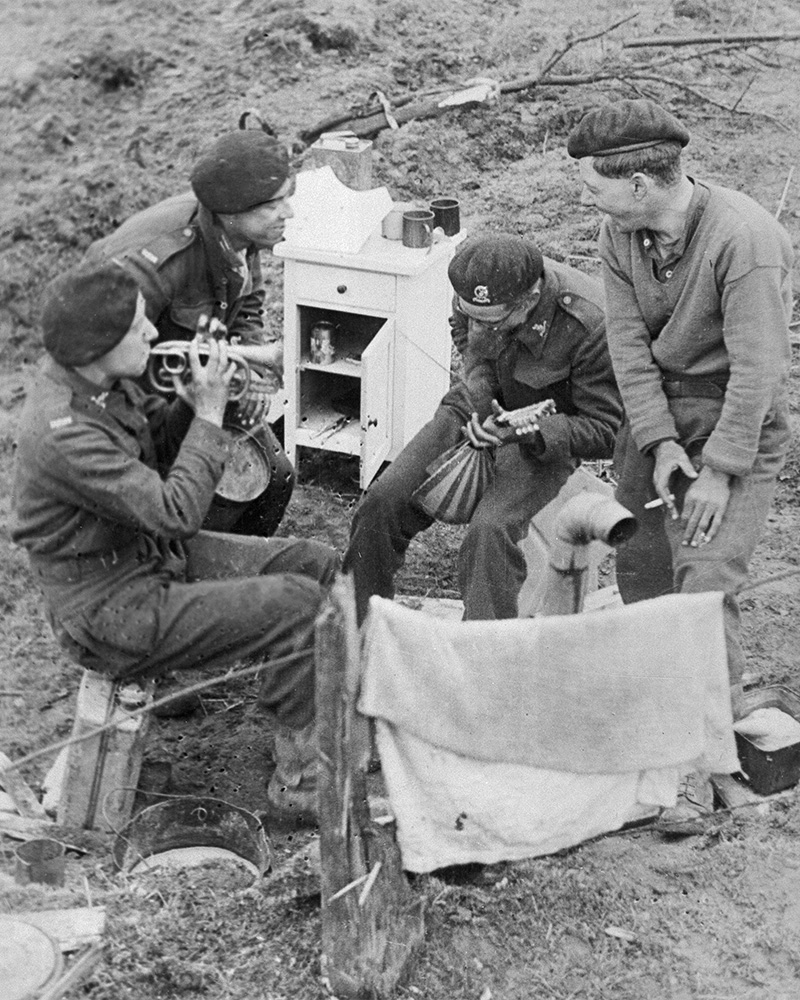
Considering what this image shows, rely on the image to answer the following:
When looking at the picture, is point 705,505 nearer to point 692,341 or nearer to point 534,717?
point 692,341

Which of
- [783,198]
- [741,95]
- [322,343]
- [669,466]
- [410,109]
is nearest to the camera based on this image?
[669,466]

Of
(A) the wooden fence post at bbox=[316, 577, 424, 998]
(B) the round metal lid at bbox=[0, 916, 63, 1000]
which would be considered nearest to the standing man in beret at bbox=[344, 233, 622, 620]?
(A) the wooden fence post at bbox=[316, 577, 424, 998]

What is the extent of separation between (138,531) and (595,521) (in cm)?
150

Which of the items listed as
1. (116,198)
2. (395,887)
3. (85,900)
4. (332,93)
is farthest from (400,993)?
(332,93)

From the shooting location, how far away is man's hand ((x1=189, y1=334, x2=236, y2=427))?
4.42m

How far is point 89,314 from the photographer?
403 cm

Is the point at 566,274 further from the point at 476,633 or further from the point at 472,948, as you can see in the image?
the point at 472,948

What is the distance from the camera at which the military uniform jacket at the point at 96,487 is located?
411 cm

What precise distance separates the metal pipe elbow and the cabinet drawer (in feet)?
7.04

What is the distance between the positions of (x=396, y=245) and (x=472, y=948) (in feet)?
11.6

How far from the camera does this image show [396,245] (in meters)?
6.39

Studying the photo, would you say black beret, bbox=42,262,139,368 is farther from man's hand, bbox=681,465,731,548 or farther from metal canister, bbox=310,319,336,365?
metal canister, bbox=310,319,336,365

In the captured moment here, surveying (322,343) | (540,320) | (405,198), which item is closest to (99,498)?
(540,320)

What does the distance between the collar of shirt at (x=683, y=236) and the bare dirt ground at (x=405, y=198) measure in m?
1.52
